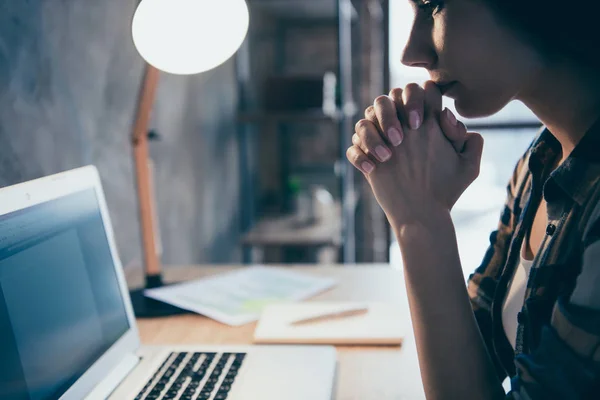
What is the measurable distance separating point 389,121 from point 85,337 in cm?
49

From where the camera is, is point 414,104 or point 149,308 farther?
point 149,308

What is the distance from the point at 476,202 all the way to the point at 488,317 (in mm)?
4538

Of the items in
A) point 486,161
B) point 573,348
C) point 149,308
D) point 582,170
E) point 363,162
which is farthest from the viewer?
point 486,161

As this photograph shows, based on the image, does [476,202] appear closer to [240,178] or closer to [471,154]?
[240,178]

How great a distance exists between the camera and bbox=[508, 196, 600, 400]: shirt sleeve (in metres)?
0.53

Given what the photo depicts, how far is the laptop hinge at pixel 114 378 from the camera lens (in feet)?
2.43

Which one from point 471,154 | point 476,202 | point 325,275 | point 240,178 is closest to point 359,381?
point 471,154

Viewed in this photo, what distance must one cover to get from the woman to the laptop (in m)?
0.20

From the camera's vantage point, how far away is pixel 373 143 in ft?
2.45

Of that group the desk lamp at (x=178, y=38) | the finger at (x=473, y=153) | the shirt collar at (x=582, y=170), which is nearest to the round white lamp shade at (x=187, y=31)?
the desk lamp at (x=178, y=38)

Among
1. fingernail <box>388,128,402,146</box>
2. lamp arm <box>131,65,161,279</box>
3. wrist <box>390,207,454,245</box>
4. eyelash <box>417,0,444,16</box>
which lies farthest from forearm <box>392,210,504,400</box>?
lamp arm <box>131,65,161,279</box>

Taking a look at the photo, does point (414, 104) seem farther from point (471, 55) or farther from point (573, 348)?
point (573, 348)

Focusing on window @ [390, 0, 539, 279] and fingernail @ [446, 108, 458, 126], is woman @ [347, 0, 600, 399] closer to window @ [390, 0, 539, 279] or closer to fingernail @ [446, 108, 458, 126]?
fingernail @ [446, 108, 458, 126]

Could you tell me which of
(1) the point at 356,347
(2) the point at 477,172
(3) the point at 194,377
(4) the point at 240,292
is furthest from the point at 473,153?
(4) the point at 240,292
